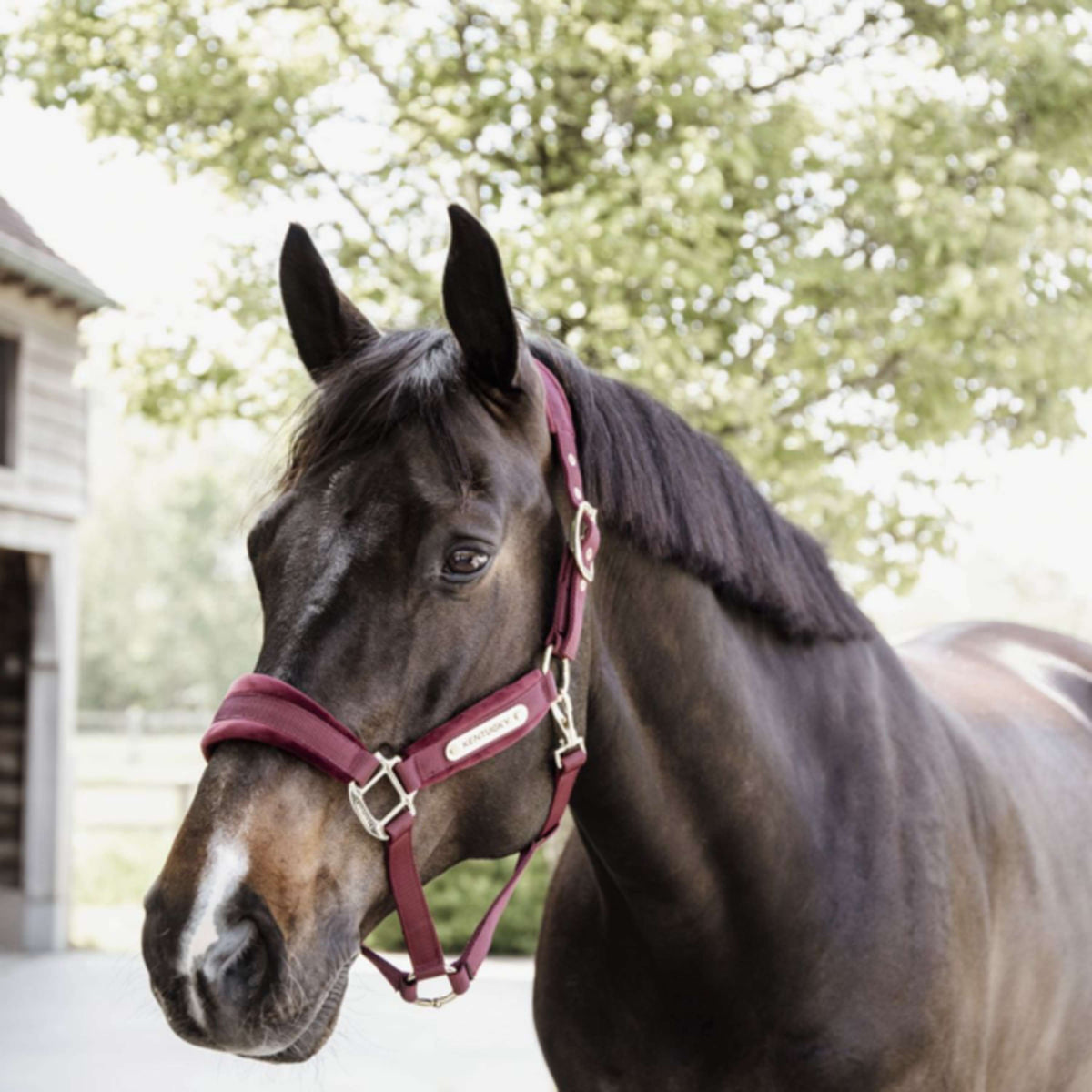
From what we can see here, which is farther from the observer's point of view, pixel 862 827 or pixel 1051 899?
pixel 1051 899

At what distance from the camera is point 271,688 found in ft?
5.36

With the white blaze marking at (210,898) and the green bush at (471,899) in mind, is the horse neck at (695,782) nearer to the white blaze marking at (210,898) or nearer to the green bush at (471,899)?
the white blaze marking at (210,898)

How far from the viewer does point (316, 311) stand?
208 cm

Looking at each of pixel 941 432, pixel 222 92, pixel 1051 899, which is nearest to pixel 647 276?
pixel 941 432

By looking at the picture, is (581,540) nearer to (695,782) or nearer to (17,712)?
(695,782)

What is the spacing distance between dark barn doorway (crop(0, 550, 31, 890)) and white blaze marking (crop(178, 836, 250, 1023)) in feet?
26.8

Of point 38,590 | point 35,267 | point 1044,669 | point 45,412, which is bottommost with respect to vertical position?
point 38,590

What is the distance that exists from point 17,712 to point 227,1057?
4209 millimetres

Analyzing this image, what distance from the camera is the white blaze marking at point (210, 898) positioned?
4.93ft

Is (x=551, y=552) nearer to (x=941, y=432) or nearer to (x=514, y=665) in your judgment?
(x=514, y=665)

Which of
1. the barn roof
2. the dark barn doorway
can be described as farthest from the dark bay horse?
the dark barn doorway

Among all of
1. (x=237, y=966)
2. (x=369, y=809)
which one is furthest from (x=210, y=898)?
(x=369, y=809)

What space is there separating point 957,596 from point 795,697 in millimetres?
59377

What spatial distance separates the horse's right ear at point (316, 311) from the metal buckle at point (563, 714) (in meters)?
0.59
